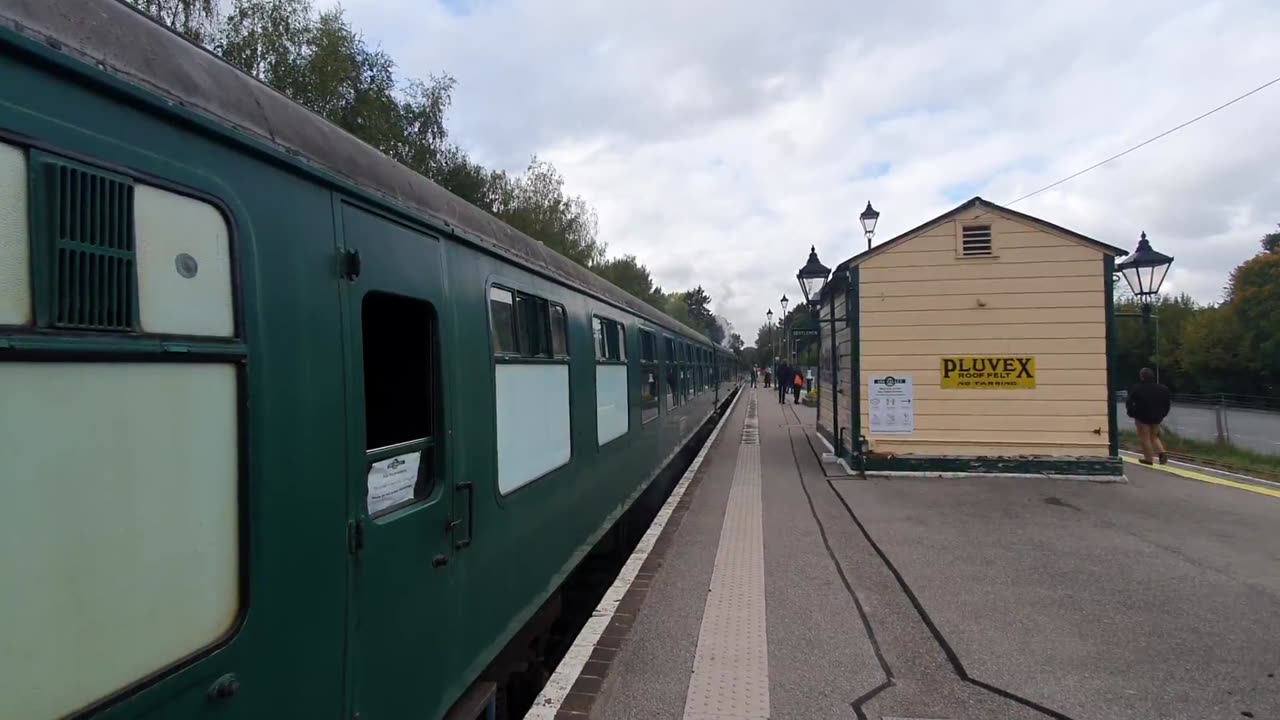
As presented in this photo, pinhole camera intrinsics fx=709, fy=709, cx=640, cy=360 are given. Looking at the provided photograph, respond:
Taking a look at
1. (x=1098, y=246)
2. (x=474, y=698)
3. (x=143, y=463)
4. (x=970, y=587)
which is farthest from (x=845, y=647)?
(x=1098, y=246)

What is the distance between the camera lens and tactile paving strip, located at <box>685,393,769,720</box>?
11.6 feet

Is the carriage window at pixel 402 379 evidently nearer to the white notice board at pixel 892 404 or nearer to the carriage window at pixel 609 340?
the carriage window at pixel 609 340

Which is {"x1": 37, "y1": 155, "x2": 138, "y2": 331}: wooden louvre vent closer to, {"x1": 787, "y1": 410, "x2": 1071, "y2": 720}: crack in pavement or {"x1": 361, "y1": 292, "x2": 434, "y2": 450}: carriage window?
{"x1": 361, "y1": 292, "x2": 434, "y2": 450}: carriage window

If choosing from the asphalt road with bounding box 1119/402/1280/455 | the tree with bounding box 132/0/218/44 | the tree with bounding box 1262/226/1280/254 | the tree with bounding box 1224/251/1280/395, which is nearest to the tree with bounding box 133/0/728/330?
the tree with bounding box 132/0/218/44

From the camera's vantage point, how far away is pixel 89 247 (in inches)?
54.0

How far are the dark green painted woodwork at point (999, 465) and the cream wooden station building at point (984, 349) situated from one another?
14mm

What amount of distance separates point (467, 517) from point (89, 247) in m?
1.83

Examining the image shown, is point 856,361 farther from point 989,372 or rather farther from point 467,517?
point 467,517

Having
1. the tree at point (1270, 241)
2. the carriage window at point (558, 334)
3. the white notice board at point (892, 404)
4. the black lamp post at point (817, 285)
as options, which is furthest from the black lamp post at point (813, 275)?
the tree at point (1270, 241)

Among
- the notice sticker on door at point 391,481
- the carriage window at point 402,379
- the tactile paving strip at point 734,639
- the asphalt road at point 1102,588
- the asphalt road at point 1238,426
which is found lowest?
the asphalt road at point 1238,426

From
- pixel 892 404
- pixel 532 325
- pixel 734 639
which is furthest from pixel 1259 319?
pixel 532 325

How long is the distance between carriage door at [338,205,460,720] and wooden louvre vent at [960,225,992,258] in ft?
28.3

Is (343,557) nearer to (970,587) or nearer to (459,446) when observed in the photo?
(459,446)

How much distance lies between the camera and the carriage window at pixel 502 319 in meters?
3.42
